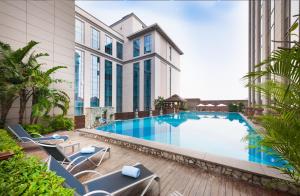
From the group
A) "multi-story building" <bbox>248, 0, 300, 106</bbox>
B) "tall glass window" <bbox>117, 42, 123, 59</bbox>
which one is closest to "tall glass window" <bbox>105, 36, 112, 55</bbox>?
"tall glass window" <bbox>117, 42, 123, 59</bbox>

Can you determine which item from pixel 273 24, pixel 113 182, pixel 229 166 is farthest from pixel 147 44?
pixel 113 182

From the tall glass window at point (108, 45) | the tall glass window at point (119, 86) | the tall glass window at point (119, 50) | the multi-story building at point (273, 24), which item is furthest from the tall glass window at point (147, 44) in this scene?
the multi-story building at point (273, 24)

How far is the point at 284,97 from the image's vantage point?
1318 millimetres

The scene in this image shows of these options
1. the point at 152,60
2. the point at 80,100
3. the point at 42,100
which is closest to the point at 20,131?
the point at 42,100

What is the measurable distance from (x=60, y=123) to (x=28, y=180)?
7.73m

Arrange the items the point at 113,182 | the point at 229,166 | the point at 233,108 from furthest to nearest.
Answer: the point at 233,108 < the point at 229,166 < the point at 113,182

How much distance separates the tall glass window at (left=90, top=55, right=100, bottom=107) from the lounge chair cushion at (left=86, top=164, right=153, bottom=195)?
18.2m

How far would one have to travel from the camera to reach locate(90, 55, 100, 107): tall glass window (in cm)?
1953

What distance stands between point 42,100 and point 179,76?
31.6 metres

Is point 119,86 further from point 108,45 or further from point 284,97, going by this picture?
point 284,97

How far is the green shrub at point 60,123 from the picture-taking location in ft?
26.7

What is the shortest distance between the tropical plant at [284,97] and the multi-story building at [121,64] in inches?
760

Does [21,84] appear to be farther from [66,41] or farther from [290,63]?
[290,63]

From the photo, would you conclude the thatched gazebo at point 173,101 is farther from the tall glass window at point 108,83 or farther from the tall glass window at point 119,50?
the tall glass window at point 119,50
